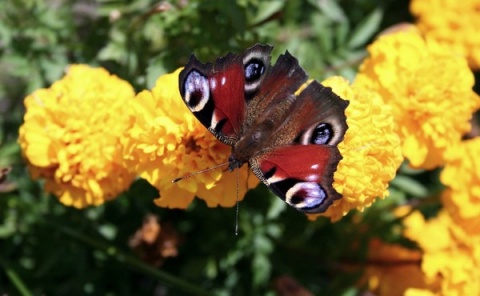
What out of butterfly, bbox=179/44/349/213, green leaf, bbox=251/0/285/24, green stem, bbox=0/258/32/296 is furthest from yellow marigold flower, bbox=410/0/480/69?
green stem, bbox=0/258/32/296

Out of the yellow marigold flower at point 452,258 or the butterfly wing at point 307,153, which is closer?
the butterfly wing at point 307,153

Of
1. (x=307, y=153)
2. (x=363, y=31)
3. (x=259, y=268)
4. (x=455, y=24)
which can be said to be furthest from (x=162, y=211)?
(x=455, y=24)

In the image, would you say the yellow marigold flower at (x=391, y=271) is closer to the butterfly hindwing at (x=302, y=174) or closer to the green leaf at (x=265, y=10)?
the green leaf at (x=265, y=10)

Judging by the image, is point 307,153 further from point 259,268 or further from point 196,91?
point 259,268

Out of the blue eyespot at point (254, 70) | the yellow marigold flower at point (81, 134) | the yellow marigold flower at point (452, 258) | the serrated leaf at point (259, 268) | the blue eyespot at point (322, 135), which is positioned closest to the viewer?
the blue eyespot at point (322, 135)

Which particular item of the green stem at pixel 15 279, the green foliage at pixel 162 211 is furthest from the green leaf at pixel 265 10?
the green stem at pixel 15 279

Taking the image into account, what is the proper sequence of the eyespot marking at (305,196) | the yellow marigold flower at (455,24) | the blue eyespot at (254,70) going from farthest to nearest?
1. the yellow marigold flower at (455,24)
2. the blue eyespot at (254,70)
3. the eyespot marking at (305,196)

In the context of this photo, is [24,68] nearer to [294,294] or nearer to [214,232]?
[214,232]
